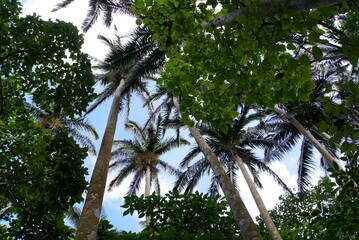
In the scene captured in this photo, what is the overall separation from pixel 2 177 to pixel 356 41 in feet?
15.3

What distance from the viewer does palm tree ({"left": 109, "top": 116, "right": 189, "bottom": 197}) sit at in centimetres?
2353

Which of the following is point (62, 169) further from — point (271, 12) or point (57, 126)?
point (57, 126)

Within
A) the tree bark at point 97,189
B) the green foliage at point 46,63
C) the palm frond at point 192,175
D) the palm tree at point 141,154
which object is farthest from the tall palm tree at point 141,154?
the green foliage at point 46,63

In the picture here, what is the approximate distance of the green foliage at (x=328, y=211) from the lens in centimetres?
299

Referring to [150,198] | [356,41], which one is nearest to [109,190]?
[150,198]

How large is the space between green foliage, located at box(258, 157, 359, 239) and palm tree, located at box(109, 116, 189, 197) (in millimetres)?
9914

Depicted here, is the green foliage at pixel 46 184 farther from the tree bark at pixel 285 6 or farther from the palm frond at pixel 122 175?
the palm frond at pixel 122 175

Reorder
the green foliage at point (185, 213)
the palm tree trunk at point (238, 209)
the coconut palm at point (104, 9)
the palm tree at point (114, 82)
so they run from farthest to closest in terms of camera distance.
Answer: the coconut palm at point (104, 9)
the green foliage at point (185, 213)
the palm tree at point (114, 82)
the palm tree trunk at point (238, 209)

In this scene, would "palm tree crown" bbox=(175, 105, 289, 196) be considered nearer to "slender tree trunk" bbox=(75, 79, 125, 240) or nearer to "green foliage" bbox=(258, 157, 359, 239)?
"green foliage" bbox=(258, 157, 359, 239)

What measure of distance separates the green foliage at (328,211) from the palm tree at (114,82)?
338 centimetres

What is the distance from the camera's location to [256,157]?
1922cm

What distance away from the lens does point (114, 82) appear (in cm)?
1447

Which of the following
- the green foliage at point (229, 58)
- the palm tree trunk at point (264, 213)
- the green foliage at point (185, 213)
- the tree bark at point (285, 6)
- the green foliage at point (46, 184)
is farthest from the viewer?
the palm tree trunk at point (264, 213)

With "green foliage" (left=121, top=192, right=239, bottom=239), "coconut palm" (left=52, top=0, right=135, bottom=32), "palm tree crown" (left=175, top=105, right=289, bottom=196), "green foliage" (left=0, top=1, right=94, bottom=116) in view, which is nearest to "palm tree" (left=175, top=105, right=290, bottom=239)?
"palm tree crown" (left=175, top=105, right=289, bottom=196)
